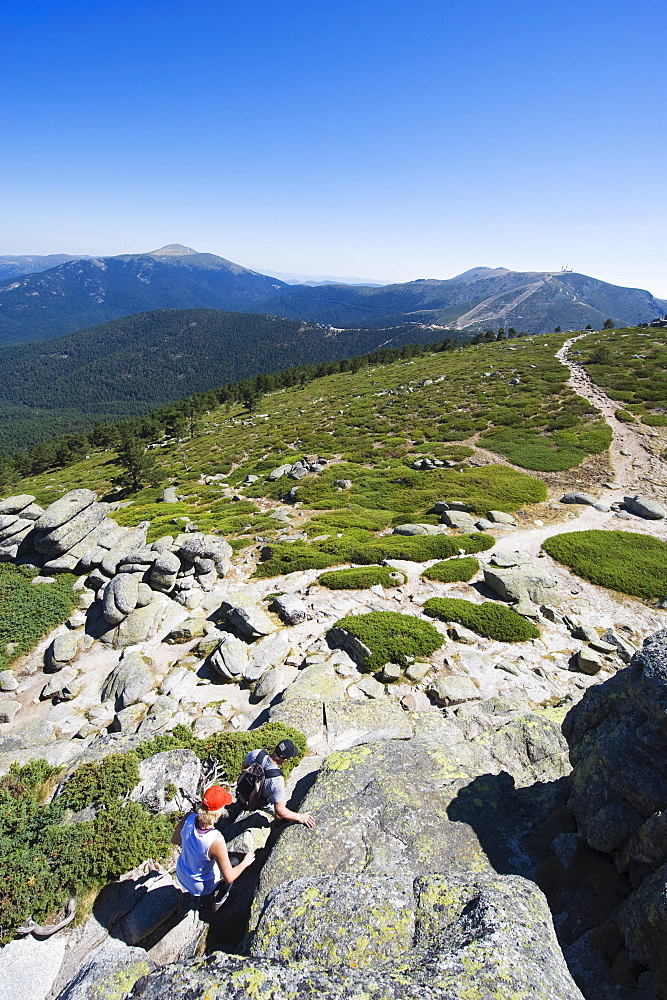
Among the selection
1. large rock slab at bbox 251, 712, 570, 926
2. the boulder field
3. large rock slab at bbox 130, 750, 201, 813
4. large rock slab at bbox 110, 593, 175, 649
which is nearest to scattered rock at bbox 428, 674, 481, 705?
the boulder field

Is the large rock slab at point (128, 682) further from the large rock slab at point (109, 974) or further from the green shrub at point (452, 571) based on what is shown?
the green shrub at point (452, 571)

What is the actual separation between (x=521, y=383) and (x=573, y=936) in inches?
2501

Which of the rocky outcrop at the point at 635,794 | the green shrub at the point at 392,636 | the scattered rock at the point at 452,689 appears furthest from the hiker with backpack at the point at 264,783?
the green shrub at the point at 392,636

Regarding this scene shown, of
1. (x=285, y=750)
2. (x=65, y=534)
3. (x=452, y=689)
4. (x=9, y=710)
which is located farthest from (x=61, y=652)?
(x=452, y=689)

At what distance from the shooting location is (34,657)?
16000mm

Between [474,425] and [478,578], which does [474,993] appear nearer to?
[478,578]

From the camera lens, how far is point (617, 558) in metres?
20.6

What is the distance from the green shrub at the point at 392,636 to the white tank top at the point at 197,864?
7.55 meters

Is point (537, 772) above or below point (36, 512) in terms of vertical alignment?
above

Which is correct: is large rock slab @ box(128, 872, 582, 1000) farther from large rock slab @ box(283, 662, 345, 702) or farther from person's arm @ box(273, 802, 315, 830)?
large rock slab @ box(283, 662, 345, 702)

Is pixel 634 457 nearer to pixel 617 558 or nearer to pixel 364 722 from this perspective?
pixel 617 558

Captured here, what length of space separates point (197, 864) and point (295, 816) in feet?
5.44

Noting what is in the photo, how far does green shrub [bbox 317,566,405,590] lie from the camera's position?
731 inches

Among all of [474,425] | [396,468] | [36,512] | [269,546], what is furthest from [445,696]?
[474,425]
